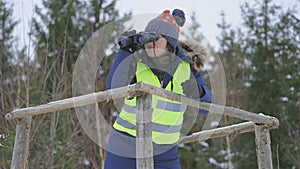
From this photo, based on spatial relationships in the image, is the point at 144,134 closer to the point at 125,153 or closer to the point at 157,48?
the point at 125,153

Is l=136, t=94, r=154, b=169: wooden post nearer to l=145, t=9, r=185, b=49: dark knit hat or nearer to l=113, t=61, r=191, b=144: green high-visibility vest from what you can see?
l=113, t=61, r=191, b=144: green high-visibility vest

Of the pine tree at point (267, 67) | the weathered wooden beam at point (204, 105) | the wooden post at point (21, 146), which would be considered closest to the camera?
the weathered wooden beam at point (204, 105)

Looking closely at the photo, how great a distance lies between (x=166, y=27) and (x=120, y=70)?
340 mm

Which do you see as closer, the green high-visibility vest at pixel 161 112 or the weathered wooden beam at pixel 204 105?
the weathered wooden beam at pixel 204 105

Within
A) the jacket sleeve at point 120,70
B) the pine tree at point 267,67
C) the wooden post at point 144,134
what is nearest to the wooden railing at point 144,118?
the wooden post at point 144,134

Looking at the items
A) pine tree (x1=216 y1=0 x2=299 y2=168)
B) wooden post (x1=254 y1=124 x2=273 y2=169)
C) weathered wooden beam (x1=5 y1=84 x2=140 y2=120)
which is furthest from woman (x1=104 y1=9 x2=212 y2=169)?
pine tree (x1=216 y1=0 x2=299 y2=168)

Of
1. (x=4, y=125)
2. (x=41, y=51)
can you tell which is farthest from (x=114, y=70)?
(x=41, y=51)

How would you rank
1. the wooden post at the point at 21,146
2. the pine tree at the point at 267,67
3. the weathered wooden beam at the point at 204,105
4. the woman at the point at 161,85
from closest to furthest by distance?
the weathered wooden beam at the point at 204,105, the woman at the point at 161,85, the wooden post at the point at 21,146, the pine tree at the point at 267,67

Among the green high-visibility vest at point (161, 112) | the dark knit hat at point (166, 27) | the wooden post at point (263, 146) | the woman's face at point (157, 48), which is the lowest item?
the wooden post at point (263, 146)

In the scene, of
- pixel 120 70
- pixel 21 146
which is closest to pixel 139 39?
pixel 120 70

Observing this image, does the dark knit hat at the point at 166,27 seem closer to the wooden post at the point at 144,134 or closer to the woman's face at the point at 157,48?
the woman's face at the point at 157,48

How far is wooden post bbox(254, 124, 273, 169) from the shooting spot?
9.70 ft

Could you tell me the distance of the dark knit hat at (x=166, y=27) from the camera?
8.79 feet

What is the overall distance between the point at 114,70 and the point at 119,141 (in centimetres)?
37
